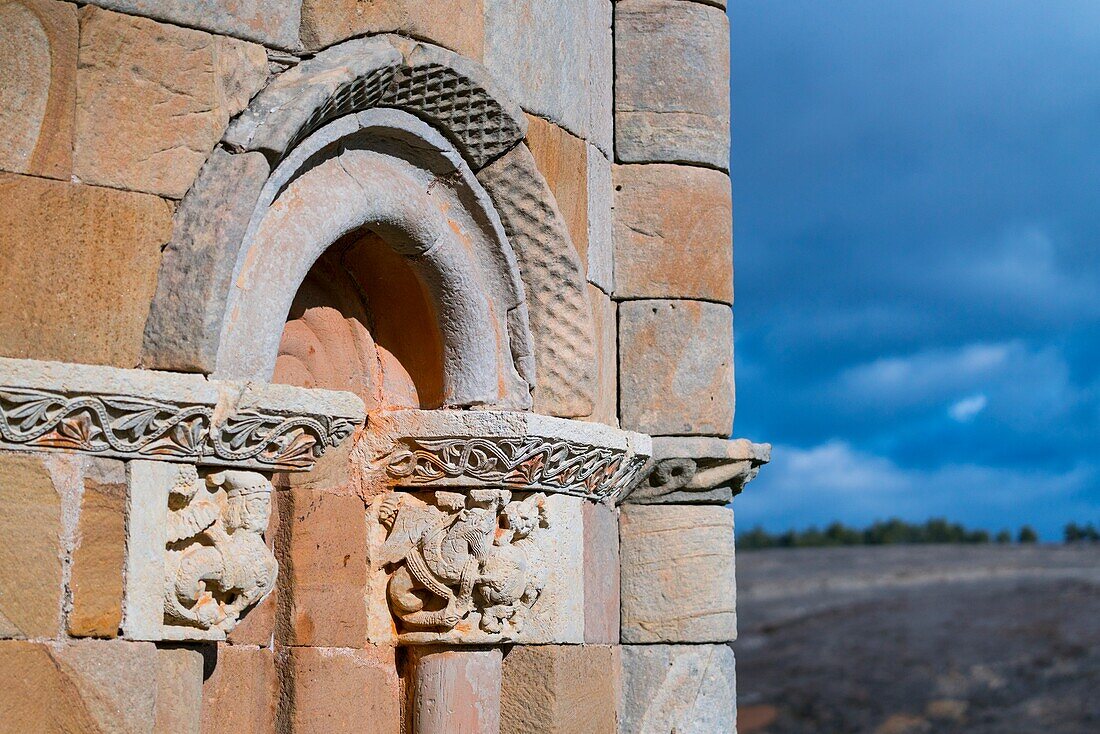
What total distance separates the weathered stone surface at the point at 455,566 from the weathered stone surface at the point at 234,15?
138cm

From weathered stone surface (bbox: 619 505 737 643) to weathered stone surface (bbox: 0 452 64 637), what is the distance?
101 inches

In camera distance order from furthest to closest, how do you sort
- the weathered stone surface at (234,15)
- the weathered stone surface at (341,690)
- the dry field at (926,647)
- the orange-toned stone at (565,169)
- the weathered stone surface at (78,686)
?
the dry field at (926,647)
the orange-toned stone at (565,169)
the weathered stone surface at (341,690)
the weathered stone surface at (234,15)
the weathered stone surface at (78,686)

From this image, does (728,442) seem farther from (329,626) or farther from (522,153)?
(329,626)

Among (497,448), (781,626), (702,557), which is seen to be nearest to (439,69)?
(497,448)

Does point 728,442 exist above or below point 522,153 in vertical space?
below

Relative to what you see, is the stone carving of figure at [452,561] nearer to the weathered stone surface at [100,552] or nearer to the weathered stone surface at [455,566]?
the weathered stone surface at [455,566]

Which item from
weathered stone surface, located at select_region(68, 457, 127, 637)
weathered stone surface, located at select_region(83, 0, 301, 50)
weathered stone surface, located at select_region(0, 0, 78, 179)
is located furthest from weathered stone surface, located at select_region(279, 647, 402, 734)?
weathered stone surface, located at select_region(83, 0, 301, 50)

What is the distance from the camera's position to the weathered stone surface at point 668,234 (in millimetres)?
5684

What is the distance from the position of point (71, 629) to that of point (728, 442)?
2.90m

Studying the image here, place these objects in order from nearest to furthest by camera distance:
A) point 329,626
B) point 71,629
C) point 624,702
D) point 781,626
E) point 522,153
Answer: point 71,629, point 329,626, point 522,153, point 624,702, point 781,626

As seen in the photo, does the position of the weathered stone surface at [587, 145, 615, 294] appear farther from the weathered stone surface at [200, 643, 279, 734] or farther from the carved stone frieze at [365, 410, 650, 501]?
the weathered stone surface at [200, 643, 279, 734]

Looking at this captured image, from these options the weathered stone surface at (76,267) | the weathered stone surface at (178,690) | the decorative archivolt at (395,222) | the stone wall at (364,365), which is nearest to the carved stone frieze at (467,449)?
the stone wall at (364,365)

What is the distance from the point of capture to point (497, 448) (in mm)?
4598

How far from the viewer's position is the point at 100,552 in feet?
11.5
